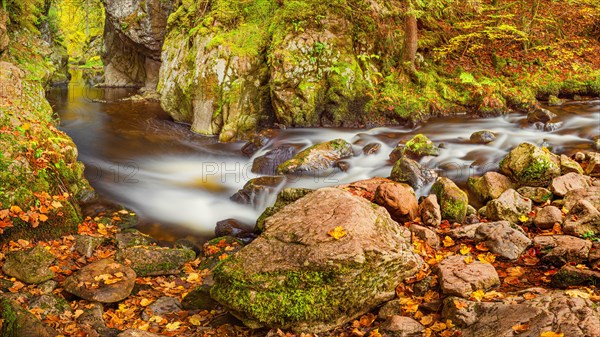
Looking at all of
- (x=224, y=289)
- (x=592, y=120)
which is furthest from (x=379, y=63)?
(x=224, y=289)

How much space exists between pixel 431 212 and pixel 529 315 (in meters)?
3.08

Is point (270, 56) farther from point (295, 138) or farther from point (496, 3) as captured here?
point (496, 3)

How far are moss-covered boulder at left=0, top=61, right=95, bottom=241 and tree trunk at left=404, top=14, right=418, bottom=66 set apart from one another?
9.78 metres

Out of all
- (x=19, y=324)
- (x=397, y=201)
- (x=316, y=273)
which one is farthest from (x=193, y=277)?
(x=397, y=201)

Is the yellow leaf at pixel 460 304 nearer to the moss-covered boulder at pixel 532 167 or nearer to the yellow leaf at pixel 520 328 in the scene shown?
the yellow leaf at pixel 520 328

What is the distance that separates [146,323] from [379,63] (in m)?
10.4

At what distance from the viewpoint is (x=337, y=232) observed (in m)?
4.39

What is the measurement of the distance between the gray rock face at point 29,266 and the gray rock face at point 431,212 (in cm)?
530

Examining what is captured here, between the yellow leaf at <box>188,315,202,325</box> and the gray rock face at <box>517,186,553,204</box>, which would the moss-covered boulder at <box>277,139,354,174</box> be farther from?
the yellow leaf at <box>188,315,202,325</box>

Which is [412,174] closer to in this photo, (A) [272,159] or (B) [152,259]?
(A) [272,159]

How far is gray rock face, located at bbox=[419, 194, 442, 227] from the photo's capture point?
6406 millimetres

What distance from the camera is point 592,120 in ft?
38.4

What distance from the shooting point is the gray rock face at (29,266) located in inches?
197

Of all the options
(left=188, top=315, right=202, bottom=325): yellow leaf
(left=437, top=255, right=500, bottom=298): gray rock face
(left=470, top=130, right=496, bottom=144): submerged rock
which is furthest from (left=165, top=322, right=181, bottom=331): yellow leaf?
(left=470, top=130, right=496, bottom=144): submerged rock
